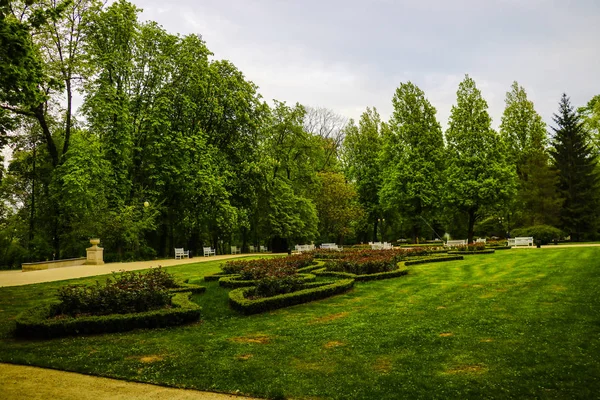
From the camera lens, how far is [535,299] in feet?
29.9

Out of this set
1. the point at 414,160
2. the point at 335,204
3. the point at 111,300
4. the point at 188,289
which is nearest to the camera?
the point at 111,300

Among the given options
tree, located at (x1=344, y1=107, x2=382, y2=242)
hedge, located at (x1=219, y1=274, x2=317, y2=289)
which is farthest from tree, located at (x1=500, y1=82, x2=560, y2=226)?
hedge, located at (x1=219, y1=274, x2=317, y2=289)

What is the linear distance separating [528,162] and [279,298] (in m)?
36.8

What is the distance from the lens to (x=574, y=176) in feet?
113

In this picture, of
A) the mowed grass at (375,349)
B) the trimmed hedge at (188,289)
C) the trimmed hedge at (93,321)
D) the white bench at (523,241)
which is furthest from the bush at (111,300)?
the white bench at (523,241)

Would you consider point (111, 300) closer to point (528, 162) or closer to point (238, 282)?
point (238, 282)

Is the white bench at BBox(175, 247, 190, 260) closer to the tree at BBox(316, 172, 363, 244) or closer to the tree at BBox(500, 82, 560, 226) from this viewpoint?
the tree at BBox(316, 172, 363, 244)

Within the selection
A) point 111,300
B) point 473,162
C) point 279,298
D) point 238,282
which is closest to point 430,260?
point 238,282

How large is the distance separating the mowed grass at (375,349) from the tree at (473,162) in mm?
23841

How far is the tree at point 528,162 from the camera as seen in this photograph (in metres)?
35.0

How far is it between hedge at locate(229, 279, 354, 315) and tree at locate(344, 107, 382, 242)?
3226cm

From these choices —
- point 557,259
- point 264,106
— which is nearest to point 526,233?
point 557,259

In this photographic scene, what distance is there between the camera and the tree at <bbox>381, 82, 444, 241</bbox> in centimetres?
3703

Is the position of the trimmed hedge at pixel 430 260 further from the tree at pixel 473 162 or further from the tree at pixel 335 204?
the tree at pixel 335 204
